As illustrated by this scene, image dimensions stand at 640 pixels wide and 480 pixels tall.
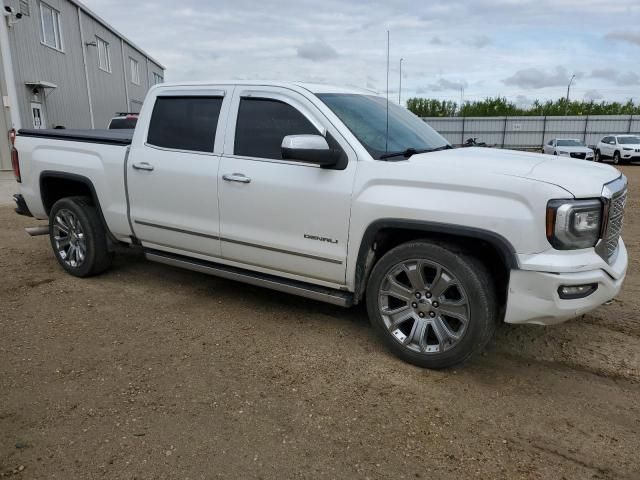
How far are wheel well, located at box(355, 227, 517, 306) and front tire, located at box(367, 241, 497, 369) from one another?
0.09m

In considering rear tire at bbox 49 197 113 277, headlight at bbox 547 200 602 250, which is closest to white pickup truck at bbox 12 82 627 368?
headlight at bbox 547 200 602 250

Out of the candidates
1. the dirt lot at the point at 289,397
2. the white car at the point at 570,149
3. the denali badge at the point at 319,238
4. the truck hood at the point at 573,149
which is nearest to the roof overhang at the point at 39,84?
the dirt lot at the point at 289,397

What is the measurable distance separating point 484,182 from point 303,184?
1.29 metres

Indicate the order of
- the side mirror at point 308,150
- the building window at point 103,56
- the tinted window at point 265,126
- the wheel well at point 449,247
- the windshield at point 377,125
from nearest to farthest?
1. the wheel well at point 449,247
2. the side mirror at point 308,150
3. the windshield at point 377,125
4. the tinted window at point 265,126
5. the building window at point 103,56

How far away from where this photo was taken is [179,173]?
4367 mm

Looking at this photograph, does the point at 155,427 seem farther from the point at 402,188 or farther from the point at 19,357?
the point at 402,188

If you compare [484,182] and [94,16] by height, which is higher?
[94,16]

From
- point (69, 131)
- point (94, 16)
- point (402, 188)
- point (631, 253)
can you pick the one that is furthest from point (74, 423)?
point (94, 16)

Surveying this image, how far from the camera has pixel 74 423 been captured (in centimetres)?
290

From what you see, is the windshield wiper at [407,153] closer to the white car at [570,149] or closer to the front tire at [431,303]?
the front tire at [431,303]

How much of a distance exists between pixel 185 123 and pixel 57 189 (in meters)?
2.12

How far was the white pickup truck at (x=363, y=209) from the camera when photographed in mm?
3053

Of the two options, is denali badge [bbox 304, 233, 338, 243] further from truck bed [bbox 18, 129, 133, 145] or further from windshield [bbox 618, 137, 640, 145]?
windshield [bbox 618, 137, 640, 145]

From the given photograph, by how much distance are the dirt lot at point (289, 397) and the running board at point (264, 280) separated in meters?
0.38
